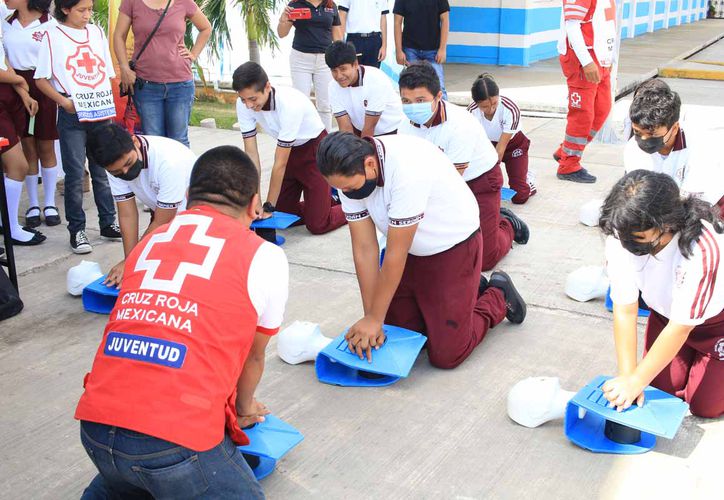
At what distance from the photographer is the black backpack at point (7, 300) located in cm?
409

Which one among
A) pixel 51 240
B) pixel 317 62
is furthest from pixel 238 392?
pixel 317 62

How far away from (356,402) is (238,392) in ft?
2.70

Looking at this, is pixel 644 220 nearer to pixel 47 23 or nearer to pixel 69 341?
pixel 69 341

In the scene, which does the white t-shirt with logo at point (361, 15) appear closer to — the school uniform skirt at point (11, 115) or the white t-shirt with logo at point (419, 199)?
the school uniform skirt at point (11, 115)

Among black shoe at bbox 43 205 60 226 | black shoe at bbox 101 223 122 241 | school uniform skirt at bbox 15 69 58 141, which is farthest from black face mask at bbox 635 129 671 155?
black shoe at bbox 43 205 60 226

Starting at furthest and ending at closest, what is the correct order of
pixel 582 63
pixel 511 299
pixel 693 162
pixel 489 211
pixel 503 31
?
pixel 503 31 < pixel 582 63 < pixel 489 211 < pixel 511 299 < pixel 693 162

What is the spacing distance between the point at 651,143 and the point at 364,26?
408 centimetres

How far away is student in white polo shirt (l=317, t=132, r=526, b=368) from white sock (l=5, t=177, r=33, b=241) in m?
2.72

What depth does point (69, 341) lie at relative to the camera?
3855 mm

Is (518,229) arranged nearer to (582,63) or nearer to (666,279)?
(582,63)

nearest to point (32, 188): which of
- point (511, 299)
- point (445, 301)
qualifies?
point (445, 301)

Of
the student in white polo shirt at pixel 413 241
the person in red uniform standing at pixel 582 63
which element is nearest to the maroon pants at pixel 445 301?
the student in white polo shirt at pixel 413 241

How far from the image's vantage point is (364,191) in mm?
3176

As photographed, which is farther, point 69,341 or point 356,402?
point 69,341
